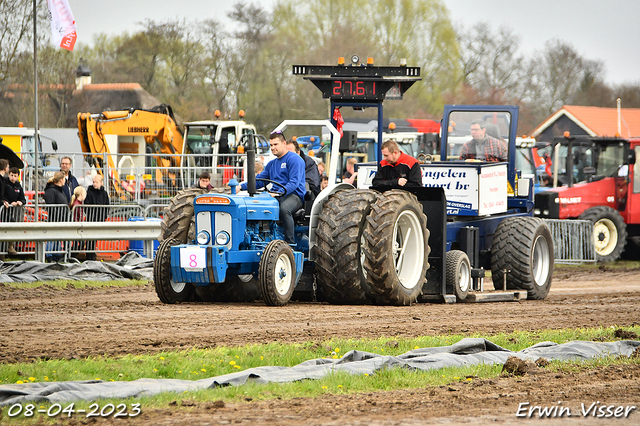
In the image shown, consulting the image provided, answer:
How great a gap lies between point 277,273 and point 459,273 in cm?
286

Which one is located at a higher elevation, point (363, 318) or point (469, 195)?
point (469, 195)

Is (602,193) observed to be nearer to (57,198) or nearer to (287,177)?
(57,198)

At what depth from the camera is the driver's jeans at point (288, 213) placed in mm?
10266

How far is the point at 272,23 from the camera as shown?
45.0 meters

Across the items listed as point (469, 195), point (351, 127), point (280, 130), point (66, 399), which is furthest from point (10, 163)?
point (351, 127)

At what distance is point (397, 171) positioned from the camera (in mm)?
11195

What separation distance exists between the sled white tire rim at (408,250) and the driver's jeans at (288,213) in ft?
4.29

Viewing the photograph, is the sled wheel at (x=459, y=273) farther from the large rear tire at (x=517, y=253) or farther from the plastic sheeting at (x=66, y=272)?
the plastic sheeting at (x=66, y=272)

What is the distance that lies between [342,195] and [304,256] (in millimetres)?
925

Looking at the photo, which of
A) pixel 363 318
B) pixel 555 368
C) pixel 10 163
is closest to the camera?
pixel 555 368

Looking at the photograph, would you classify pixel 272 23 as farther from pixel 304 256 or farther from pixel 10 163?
pixel 304 256

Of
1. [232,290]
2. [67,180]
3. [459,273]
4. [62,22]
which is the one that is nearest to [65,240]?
[67,180]

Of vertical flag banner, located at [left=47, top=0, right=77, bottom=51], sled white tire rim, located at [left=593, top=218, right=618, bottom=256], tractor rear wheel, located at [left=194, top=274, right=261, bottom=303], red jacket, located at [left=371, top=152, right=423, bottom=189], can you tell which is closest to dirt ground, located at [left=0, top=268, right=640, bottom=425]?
tractor rear wheel, located at [left=194, top=274, right=261, bottom=303]

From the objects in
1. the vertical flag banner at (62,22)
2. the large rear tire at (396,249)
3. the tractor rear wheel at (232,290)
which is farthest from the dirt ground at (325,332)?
the vertical flag banner at (62,22)
